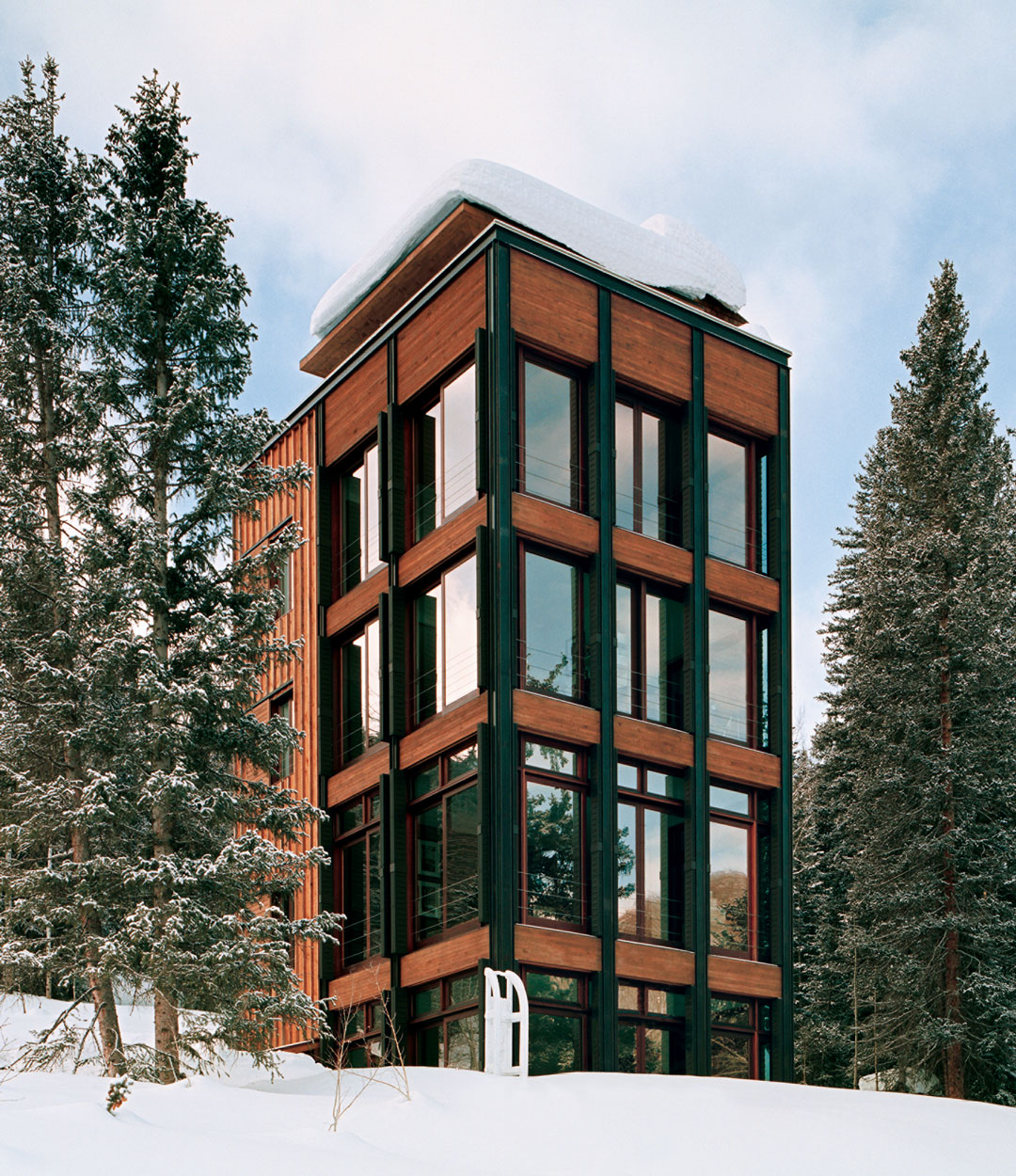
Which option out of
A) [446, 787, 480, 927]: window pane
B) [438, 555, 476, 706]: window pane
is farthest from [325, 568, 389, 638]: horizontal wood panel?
[446, 787, 480, 927]: window pane

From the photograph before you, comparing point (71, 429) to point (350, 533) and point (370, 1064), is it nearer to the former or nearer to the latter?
point (350, 533)

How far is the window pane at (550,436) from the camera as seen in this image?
21344mm

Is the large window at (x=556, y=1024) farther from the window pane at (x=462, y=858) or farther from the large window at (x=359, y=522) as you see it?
the large window at (x=359, y=522)

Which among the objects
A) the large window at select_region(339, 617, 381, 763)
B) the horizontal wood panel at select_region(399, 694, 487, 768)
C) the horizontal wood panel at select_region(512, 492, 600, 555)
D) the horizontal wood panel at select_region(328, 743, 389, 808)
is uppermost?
the horizontal wood panel at select_region(512, 492, 600, 555)

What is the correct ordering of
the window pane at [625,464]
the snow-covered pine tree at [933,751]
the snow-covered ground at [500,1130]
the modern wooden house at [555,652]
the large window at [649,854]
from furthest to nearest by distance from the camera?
the snow-covered pine tree at [933,751] < the window pane at [625,464] < the large window at [649,854] < the modern wooden house at [555,652] < the snow-covered ground at [500,1130]

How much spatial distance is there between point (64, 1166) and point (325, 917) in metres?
8.93

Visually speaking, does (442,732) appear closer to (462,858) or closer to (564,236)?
(462,858)

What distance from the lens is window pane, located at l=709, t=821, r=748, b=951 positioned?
21781mm

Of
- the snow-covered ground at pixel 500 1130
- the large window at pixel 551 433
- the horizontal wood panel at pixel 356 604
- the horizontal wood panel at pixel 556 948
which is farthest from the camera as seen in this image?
the horizontal wood panel at pixel 356 604

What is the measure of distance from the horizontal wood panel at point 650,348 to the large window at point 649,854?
6.13 meters

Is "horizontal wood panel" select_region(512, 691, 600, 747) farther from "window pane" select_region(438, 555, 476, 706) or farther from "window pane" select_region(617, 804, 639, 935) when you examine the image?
"window pane" select_region(617, 804, 639, 935)

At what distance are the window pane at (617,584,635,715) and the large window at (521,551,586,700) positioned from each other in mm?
777

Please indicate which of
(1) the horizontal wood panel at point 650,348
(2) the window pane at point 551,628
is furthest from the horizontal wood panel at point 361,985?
(1) the horizontal wood panel at point 650,348

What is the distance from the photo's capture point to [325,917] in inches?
682
